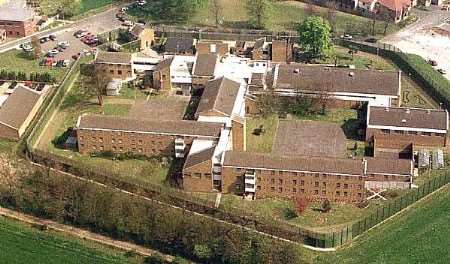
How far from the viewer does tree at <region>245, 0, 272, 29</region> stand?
87.6 meters

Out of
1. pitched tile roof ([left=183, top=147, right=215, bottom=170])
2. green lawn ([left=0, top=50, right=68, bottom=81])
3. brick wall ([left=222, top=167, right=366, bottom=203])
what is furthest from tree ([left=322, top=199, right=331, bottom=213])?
green lawn ([left=0, top=50, right=68, bottom=81])

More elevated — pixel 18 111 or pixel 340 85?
pixel 340 85

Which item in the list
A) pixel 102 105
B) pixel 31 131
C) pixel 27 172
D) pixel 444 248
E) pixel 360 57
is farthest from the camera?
pixel 360 57

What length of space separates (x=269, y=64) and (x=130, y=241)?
27.4 m

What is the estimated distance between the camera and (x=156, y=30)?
284ft

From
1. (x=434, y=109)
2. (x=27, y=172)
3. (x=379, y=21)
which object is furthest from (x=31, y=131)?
(x=379, y=21)

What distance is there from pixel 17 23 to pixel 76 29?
6.57 metres

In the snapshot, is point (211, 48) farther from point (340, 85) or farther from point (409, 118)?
point (409, 118)

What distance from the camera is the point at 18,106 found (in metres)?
68.2

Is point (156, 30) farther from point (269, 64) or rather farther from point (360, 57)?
point (360, 57)

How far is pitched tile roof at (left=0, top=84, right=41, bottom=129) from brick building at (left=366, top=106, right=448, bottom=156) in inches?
1168

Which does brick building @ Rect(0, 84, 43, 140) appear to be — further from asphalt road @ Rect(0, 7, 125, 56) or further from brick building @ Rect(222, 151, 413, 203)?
brick building @ Rect(222, 151, 413, 203)

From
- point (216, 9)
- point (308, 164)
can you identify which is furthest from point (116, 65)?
point (308, 164)

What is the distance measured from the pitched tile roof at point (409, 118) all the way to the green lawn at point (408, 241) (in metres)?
8.45
